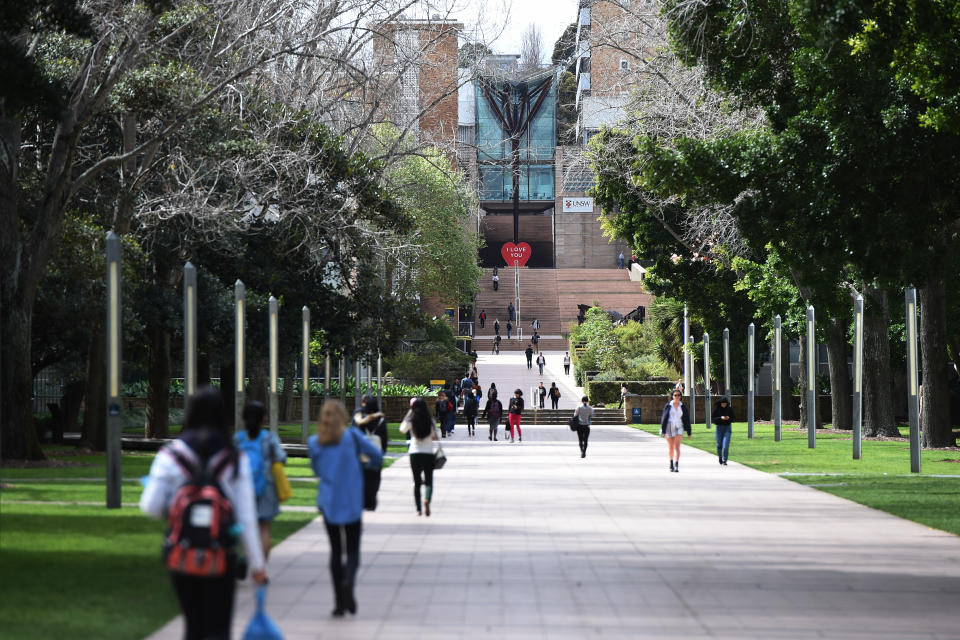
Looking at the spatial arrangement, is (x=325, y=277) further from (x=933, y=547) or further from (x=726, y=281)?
(x=933, y=547)

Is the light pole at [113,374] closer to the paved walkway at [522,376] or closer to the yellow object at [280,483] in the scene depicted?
the yellow object at [280,483]

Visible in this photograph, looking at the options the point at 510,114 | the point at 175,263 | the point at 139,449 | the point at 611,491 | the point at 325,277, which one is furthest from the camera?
the point at 510,114

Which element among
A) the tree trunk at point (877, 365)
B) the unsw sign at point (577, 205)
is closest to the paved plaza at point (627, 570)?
the tree trunk at point (877, 365)

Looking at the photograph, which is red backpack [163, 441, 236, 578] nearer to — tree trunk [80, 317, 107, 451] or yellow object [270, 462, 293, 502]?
yellow object [270, 462, 293, 502]

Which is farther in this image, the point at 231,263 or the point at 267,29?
the point at 231,263

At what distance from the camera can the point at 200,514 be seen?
5496 millimetres

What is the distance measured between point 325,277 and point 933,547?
85.0 ft

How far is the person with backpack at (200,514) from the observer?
5465mm

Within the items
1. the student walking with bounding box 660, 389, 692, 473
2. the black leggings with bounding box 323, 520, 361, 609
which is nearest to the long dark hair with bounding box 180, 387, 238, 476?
the black leggings with bounding box 323, 520, 361, 609

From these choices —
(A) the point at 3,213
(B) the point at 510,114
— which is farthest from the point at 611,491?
(B) the point at 510,114

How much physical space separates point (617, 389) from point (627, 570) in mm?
49223

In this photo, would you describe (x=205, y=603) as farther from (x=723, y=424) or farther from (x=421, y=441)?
(x=723, y=424)

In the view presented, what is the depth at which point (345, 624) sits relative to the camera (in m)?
8.24

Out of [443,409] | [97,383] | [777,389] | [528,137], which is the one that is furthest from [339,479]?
[528,137]
